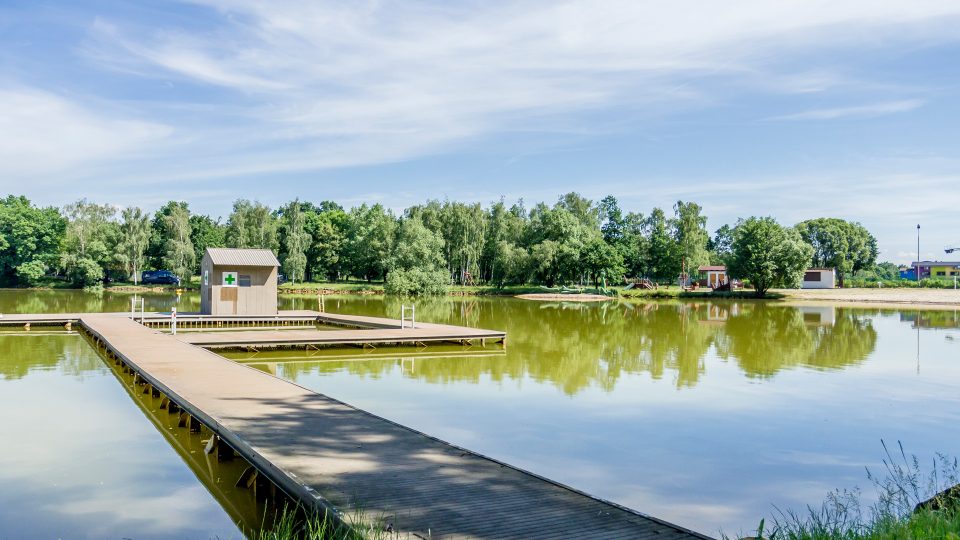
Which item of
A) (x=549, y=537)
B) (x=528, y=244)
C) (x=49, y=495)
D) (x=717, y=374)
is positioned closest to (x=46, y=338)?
(x=49, y=495)

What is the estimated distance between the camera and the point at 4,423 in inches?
430

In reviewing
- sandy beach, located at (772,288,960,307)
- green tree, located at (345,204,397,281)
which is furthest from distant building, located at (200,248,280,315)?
sandy beach, located at (772,288,960,307)

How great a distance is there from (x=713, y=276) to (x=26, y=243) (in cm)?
6076

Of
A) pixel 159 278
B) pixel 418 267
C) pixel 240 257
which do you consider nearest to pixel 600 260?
pixel 418 267

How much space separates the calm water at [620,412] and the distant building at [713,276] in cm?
4362

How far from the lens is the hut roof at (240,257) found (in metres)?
27.1

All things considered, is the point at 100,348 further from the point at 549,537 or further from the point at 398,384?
the point at 549,537

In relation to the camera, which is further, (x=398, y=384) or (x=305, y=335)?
(x=305, y=335)

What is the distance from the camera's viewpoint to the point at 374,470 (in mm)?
7168

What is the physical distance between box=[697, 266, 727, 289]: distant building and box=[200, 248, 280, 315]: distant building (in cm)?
4777

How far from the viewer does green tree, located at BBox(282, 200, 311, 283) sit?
63.8m

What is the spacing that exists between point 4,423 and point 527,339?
53.7ft

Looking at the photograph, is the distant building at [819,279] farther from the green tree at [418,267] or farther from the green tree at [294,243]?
the green tree at [294,243]

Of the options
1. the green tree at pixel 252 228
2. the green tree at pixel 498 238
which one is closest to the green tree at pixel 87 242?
the green tree at pixel 252 228
